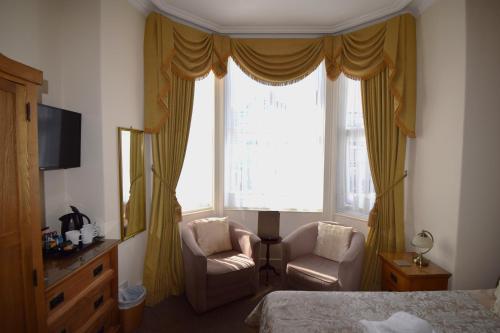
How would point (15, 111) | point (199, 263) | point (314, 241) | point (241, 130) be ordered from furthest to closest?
point (241, 130), point (314, 241), point (199, 263), point (15, 111)

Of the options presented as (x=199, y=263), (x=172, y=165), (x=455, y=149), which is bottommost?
(x=199, y=263)

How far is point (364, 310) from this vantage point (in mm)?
1722

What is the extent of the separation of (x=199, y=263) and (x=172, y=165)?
3.80 ft

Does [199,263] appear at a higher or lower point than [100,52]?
lower

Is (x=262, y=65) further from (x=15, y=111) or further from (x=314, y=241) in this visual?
(x=15, y=111)

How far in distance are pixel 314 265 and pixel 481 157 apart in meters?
1.85

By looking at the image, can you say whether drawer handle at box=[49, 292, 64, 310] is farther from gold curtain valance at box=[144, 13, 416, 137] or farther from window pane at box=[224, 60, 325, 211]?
window pane at box=[224, 60, 325, 211]

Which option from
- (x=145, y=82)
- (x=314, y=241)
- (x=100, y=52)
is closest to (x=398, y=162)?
(x=314, y=241)

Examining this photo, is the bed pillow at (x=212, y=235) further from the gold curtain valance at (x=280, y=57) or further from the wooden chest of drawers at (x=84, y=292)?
the gold curtain valance at (x=280, y=57)

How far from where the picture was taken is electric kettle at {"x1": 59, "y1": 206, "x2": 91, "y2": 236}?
6.93 ft

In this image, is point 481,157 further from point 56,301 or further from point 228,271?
point 56,301

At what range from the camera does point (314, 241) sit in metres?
3.24

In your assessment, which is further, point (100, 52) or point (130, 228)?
point (130, 228)

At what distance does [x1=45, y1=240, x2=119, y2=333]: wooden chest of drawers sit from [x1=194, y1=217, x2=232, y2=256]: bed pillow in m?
1.04
